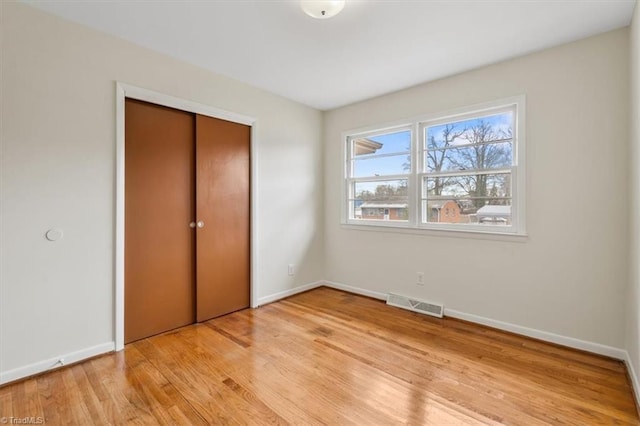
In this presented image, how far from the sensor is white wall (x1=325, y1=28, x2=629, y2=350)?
7.57 ft

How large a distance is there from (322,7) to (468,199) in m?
2.23

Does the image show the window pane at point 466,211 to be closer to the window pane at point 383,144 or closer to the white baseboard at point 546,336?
the window pane at point 383,144

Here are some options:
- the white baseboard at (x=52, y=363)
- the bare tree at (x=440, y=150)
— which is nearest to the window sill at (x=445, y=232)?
the bare tree at (x=440, y=150)

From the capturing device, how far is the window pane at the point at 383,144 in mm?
3613

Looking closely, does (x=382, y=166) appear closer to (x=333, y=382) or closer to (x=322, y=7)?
(x=322, y=7)

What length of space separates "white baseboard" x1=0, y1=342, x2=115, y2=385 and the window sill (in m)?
2.84

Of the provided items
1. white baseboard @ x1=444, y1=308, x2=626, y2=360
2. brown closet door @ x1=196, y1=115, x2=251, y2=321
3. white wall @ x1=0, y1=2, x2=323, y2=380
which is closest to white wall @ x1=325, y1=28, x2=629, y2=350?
white baseboard @ x1=444, y1=308, x2=626, y2=360

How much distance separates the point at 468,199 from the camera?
308cm

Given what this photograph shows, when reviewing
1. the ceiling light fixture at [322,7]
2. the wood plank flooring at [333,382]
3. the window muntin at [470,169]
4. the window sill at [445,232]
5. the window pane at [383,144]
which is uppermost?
the ceiling light fixture at [322,7]

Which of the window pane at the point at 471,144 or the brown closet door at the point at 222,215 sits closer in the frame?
the window pane at the point at 471,144

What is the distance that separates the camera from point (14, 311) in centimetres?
201

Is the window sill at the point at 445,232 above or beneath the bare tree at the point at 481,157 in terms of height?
beneath

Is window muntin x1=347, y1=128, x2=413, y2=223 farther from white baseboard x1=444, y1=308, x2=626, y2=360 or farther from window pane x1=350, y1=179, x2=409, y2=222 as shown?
white baseboard x1=444, y1=308, x2=626, y2=360

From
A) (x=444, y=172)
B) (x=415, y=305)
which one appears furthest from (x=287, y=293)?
(x=444, y=172)
